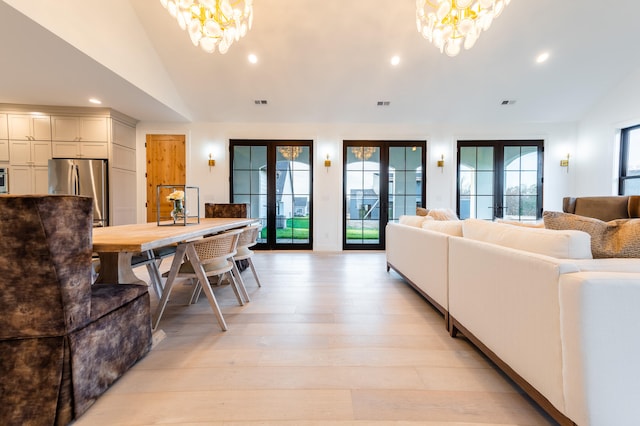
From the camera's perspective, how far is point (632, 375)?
0.86m

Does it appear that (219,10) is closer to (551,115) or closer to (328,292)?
(328,292)

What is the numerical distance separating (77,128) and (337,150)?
181 inches

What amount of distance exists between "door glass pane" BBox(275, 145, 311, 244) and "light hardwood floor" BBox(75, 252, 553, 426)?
290 cm

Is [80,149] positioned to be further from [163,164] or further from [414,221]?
[414,221]

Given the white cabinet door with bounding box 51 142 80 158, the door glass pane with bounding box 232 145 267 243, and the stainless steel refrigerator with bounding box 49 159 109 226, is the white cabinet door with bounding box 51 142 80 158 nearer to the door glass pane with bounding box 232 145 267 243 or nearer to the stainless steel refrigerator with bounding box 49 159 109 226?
the stainless steel refrigerator with bounding box 49 159 109 226

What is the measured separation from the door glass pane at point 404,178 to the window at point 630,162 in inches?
136

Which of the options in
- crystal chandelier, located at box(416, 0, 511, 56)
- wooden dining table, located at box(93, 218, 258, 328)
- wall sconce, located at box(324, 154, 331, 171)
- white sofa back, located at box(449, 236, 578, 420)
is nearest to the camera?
white sofa back, located at box(449, 236, 578, 420)

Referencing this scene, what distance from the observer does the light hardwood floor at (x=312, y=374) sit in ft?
3.70

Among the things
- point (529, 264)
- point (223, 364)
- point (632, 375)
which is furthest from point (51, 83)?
point (632, 375)

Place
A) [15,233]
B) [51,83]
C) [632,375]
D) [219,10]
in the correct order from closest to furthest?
1. [632,375]
2. [15,233]
3. [219,10]
4. [51,83]

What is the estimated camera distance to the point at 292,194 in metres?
5.22

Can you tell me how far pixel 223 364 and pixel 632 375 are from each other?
5.91 ft

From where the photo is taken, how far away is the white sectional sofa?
0.85m

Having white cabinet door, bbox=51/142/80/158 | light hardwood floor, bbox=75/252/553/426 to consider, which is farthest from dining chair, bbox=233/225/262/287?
white cabinet door, bbox=51/142/80/158
